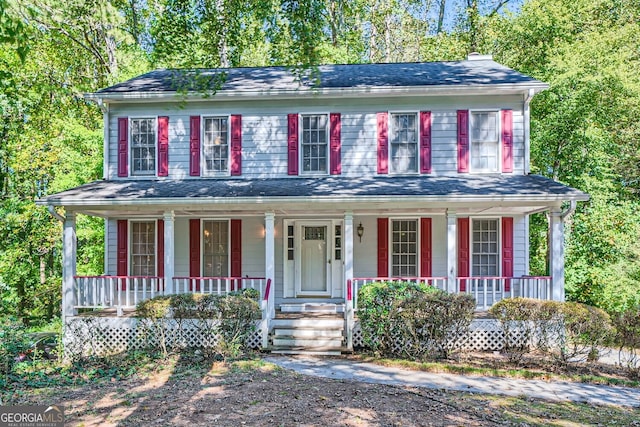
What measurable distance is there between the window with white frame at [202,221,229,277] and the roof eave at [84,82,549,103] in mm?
3348

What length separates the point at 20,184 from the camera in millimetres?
16766

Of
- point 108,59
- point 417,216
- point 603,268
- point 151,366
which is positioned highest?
point 108,59

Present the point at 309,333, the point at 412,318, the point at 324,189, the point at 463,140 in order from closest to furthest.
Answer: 1. the point at 412,318
2. the point at 309,333
3. the point at 324,189
4. the point at 463,140

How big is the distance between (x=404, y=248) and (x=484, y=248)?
6.63 feet

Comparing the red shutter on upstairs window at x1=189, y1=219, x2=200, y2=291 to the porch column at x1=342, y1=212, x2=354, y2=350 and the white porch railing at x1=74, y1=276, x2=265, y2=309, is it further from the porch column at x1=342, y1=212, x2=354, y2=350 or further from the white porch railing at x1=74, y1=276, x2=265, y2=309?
the porch column at x1=342, y1=212, x2=354, y2=350

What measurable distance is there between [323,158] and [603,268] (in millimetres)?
9320

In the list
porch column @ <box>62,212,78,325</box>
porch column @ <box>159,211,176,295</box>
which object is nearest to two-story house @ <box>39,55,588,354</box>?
porch column @ <box>159,211,176,295</box>

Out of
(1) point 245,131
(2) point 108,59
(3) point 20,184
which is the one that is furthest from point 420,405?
(2) point 108,59

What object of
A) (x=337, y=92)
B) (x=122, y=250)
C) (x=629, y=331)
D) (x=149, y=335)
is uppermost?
(x=337, y=92)

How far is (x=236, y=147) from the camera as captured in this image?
1169 cm

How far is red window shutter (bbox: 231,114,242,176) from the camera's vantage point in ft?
38.3

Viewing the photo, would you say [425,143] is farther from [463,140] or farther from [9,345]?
[9,345]

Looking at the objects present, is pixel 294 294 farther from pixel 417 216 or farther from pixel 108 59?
pixel 108 59

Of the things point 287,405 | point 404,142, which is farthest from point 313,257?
point 287,405
